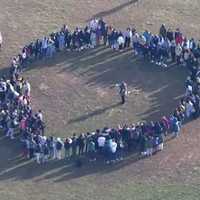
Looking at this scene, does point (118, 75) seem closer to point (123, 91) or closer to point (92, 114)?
point (123, 91)

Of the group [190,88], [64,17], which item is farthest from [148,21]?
[190,88]

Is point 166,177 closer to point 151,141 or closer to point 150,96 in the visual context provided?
point 151,141

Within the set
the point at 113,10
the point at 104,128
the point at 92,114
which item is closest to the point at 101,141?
the point at 104,128

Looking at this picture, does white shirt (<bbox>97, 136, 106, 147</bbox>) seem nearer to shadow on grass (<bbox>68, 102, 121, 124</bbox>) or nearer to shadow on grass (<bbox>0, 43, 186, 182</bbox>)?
shadow on grass (<bbox>0, 43, 186, 182</bbox>)

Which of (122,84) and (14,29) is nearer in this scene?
(122,84)

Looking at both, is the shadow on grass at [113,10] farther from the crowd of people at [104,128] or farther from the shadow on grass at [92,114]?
the shadow on grass at [92,114]

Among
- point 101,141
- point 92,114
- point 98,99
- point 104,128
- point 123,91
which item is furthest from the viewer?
point 98,99
